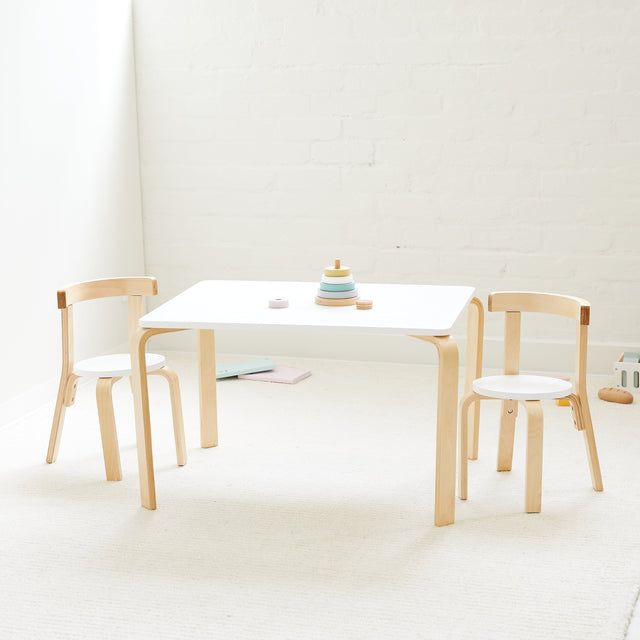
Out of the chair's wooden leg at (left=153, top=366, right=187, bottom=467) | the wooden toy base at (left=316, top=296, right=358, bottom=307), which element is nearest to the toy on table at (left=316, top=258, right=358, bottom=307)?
the wooden toy base at (left=316, top=296, right=358, bottom=307)

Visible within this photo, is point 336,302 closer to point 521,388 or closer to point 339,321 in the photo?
point 339,321

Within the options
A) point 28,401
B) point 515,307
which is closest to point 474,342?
point 515,307

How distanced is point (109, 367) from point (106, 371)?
5 cm

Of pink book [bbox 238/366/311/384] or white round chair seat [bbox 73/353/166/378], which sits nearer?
white round chair seat [bbox 73/353/166/378]

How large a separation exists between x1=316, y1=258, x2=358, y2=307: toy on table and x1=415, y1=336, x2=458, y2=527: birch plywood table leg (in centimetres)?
36

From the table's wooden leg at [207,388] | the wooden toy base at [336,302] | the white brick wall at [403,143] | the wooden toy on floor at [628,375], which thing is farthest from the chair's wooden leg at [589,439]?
the white brick wall at [403,143]

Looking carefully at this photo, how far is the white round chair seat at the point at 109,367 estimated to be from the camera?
3.06 meters

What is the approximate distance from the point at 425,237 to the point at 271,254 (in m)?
0.72

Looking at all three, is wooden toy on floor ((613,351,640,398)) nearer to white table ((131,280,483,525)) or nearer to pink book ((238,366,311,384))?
white table ((131,280,483,525))

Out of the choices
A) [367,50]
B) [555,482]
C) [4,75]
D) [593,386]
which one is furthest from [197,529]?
[367,50]

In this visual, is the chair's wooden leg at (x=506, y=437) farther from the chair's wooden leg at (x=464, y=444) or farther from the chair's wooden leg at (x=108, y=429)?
the chair's wooden leg at (x=108, y=429)

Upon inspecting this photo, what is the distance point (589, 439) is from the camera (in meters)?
2.96

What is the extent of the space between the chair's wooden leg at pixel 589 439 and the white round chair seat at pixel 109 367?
128 cm

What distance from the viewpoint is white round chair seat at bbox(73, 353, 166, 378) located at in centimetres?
306
